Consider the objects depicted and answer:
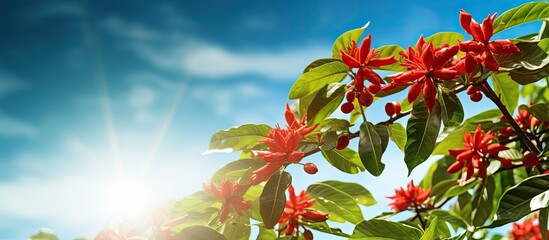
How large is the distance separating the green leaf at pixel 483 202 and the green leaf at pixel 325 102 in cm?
96

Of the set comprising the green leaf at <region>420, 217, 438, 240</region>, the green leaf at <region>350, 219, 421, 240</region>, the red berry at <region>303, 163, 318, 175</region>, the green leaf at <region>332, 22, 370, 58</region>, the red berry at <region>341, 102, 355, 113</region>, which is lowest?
the green leaf at <region>420, 217, 438, 240</region>

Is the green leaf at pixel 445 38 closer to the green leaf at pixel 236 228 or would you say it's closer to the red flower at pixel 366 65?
the red flower at pixel 366 65

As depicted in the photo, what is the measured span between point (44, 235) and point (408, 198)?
1.59 meters

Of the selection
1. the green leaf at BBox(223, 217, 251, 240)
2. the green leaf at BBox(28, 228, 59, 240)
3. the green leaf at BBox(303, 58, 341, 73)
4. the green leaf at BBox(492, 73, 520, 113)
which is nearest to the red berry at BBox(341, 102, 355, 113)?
the green leaf at BBox(303, 58, 341, 73)

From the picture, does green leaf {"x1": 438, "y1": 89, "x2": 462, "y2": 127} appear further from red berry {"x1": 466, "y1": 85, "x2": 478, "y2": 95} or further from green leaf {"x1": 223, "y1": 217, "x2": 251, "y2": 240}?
green leaf {"x1": 223, "y1": 217, "x2": 251, "y2": 240}

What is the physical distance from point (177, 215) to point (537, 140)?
147 cm

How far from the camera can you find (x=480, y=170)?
2143 mm

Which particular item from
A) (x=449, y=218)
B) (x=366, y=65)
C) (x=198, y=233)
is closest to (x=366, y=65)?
(x=366, y=65)

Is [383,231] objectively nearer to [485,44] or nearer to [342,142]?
[342,142]

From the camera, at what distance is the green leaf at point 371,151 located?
1.74 metres

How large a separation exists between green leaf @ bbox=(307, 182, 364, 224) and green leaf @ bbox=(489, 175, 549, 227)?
63cm

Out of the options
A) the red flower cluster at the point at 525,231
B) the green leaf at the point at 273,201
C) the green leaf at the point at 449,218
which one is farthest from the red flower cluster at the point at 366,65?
the red flower cluster at the point at 525,231

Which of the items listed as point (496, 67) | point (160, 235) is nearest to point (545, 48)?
point (496, 67)

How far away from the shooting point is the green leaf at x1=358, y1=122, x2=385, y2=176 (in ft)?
5.71
